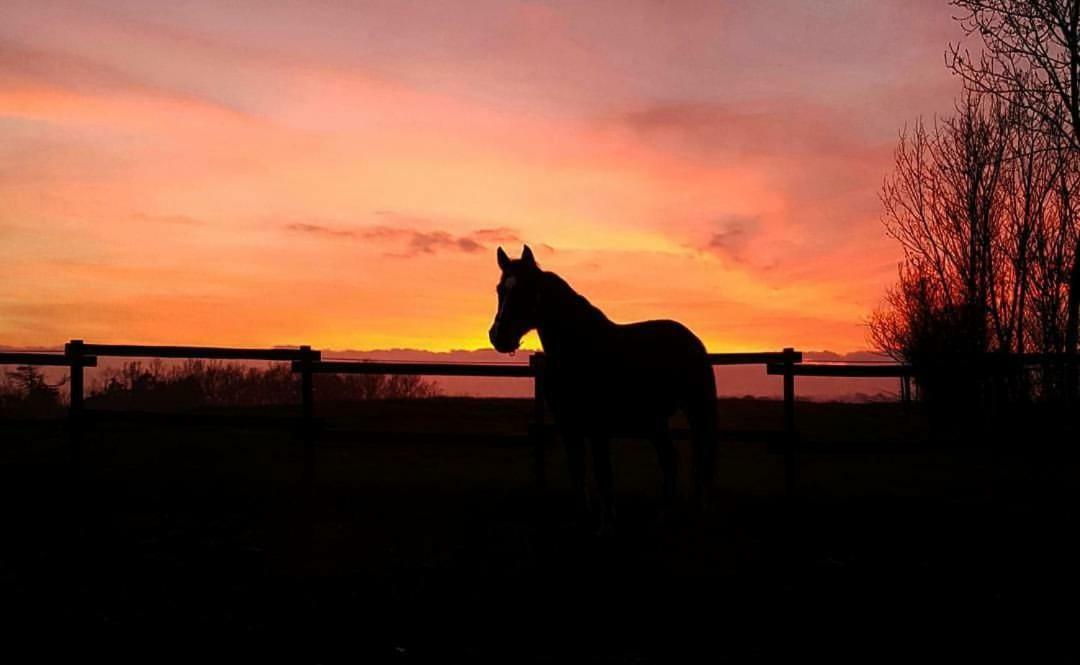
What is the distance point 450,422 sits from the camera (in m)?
15.1

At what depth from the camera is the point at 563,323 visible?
6.57 metres

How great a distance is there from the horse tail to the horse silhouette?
44 cm

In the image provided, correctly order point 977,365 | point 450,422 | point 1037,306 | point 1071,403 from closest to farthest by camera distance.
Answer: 1. point 977,365
2. point 1071,403
3. point 1037,306
4. point 450,422

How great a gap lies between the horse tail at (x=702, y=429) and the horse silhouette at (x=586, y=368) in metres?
0.44

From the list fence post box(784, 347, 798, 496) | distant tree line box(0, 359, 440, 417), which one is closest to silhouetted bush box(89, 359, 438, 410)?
distant tree line box(0, 359, 440, 417)

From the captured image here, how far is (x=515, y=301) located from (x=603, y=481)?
5.17ft

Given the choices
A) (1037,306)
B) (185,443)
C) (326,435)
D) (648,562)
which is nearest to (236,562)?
(648,562)

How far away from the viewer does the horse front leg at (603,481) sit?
6508 millimetres

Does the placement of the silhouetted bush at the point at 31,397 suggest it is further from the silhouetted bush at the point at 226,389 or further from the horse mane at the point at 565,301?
the horse mane at the point at 565,301

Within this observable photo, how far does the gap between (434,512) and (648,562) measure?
248 centimetres

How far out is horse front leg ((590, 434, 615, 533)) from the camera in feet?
21.4

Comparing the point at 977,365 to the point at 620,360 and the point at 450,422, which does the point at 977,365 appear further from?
the point at 450,422

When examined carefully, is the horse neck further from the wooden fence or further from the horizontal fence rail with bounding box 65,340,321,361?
the horizontal fence rail with bounding box 65,340,321,361

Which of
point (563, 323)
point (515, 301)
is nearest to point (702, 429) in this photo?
point (563, 323)
